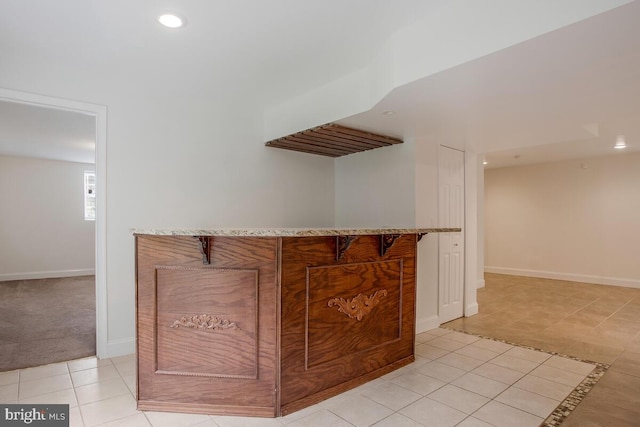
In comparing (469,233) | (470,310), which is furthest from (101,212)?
(470,310)

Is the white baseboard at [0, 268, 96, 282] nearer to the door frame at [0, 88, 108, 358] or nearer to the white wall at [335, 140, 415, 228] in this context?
the door frame at [0, 88, 108, 358]

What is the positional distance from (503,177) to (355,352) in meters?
6.72

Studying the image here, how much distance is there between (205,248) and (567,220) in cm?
729

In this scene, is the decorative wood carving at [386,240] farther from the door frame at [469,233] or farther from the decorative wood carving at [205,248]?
the door frame at [469,233]

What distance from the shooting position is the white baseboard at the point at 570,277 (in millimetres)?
6336

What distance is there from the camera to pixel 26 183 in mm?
6859

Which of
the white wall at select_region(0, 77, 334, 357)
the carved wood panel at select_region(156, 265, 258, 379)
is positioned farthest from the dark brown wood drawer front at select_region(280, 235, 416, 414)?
the white wall at select_region(0, 77, 334, 357)

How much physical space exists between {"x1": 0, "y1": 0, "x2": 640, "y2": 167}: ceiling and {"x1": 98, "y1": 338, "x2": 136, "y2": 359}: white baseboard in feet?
7.67

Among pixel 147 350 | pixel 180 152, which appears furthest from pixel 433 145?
pixel 147 350

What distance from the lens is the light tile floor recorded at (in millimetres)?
2154

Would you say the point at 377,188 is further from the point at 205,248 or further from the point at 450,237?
the point at 205,248

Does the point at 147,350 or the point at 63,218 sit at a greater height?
the point at 63,218

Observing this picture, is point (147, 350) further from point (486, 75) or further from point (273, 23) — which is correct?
point (486, 75)

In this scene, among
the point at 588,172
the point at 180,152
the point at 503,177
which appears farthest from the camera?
the point at 503,177
